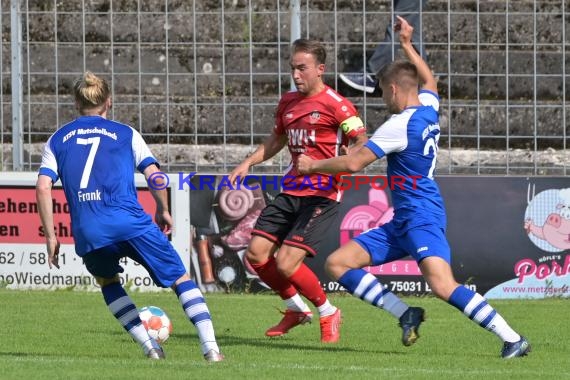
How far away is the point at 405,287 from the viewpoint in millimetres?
12258

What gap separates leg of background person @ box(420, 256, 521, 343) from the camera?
305 inches

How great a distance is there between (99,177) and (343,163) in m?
1.53

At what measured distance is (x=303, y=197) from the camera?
926 cm

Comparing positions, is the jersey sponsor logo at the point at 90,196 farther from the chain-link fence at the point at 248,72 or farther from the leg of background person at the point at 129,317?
the chain-link fence at the point at 248,72

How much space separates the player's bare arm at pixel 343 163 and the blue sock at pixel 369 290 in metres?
0.81

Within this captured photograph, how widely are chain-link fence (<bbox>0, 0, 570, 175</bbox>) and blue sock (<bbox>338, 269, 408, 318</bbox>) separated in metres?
4.69

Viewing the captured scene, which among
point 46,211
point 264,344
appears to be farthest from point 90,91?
point 264,344

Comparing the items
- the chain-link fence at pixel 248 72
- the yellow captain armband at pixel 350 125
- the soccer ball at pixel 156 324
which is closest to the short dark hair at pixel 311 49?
the yellow captain armband at pixel 350 125

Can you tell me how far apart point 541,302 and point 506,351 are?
418 cm

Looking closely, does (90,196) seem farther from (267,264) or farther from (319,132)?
(319,132)

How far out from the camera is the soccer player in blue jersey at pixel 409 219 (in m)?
7.82

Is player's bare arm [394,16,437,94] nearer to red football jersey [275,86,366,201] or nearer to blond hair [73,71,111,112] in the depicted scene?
red football jersey [275,86,366,201]

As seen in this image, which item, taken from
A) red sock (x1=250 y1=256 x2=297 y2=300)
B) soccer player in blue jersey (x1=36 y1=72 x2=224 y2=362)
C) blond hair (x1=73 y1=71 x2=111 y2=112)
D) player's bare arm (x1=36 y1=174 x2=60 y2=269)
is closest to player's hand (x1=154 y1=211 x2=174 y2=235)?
soccer player in blue jersey (x1=36 y1=72 x2=224 y2=362)

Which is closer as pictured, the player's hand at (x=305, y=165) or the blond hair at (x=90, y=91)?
the blond hair at (x=90, y=91)
